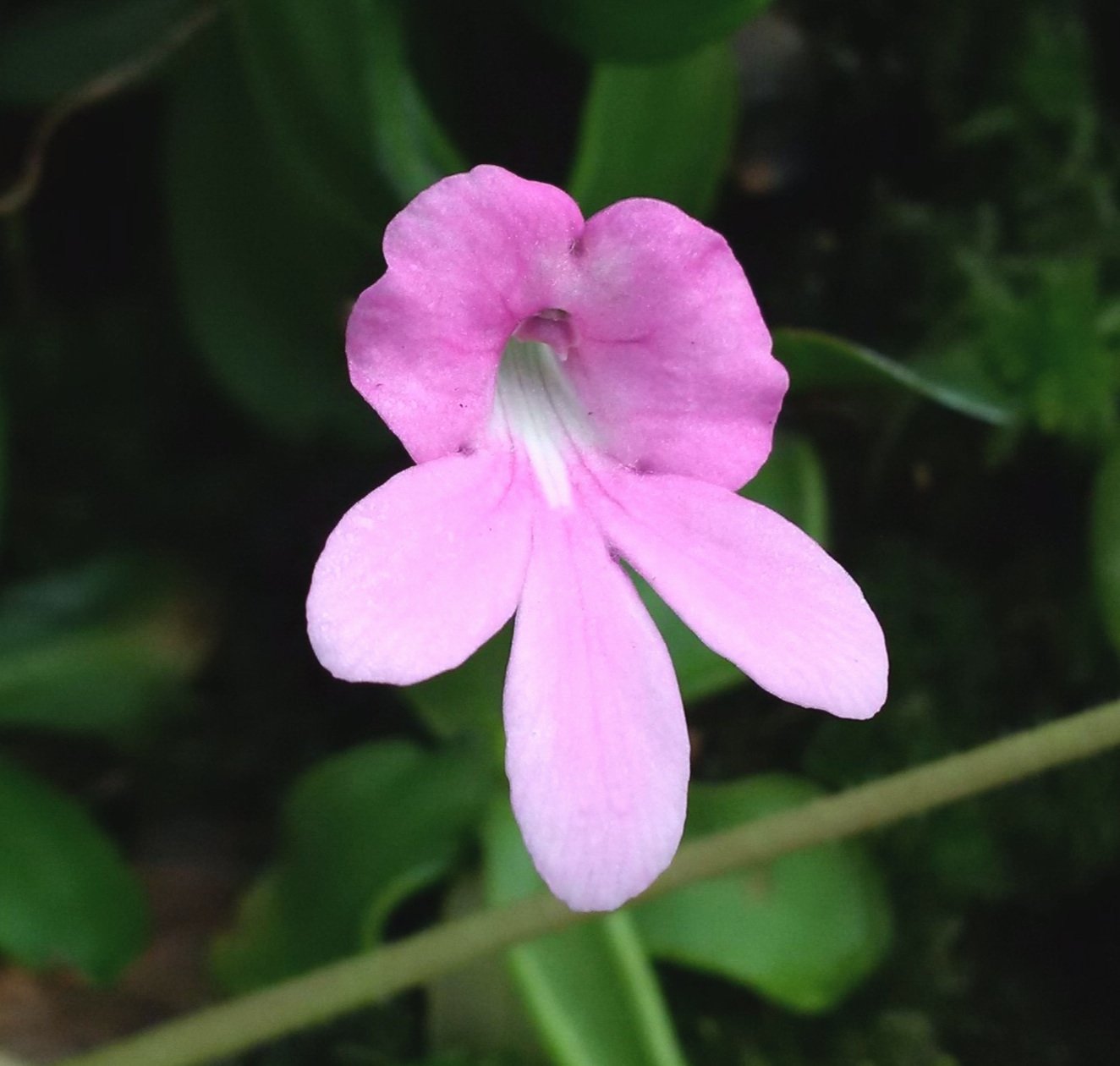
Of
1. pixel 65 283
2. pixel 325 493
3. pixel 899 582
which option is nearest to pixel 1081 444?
pixel 899 582

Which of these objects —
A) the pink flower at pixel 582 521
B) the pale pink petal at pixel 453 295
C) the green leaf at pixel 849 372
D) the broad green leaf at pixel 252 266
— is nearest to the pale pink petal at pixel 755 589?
the pink flower at pixel 582 521

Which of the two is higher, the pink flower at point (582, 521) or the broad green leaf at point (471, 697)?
the pink flower at point (582, 521)

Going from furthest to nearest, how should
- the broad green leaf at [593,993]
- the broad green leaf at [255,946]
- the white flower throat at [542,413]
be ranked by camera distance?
the broad green leaf at [255,946]
the broad green leaf at [593,993]
the white flower throat at [542,413]

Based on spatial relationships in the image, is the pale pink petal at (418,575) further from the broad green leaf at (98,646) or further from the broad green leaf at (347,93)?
the broad green leaf at (98,646)

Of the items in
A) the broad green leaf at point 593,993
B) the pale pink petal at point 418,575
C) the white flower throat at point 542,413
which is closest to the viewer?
the pale pink petal at point 418,575

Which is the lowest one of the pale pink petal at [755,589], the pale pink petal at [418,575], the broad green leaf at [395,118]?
the pale pink petal at [755,589]

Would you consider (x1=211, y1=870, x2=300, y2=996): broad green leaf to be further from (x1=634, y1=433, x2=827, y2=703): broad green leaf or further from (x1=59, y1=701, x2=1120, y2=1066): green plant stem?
(x1=634, y1=433, x2=827, y2=703): broad green leaf
